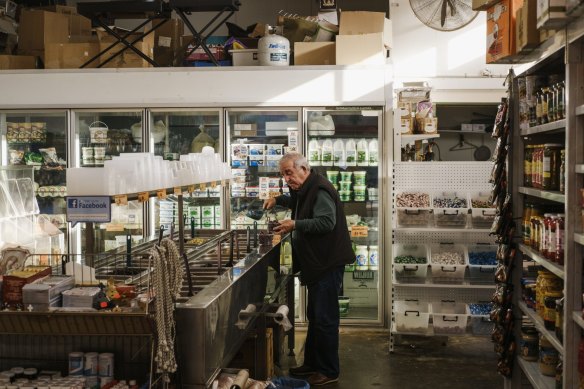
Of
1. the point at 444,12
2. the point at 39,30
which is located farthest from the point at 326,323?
the point at 39,30

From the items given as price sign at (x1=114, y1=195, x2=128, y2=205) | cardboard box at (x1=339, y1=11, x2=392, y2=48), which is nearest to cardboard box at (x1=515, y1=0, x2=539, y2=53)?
price sign at (x1=114, y1=195, x2=128, y2=205)

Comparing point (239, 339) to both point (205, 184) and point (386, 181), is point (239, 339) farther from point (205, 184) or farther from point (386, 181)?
point (386, 181)

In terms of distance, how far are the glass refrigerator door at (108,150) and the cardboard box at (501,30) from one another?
12.6ft

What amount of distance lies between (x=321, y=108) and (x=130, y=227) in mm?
2341

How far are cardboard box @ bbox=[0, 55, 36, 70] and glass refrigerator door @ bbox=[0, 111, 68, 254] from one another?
0.48 meters

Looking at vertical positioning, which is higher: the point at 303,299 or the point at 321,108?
the point at 321,108

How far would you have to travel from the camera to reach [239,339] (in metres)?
3.75

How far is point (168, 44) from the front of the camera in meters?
7.32

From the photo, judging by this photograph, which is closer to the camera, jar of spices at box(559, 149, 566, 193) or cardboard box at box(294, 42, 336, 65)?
jar of spices at box(559, 149, 566, 193)

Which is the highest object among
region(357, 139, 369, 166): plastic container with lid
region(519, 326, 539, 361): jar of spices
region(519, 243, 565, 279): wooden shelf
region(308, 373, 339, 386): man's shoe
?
region(357, 139, 369, 166): plastic container with lid

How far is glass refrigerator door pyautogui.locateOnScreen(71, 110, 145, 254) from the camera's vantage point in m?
7.18

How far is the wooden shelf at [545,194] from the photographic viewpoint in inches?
140

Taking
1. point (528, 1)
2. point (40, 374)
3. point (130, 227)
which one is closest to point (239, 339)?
point (40, 374)

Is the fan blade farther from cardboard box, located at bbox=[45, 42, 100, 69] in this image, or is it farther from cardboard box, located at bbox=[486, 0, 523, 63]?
cardboard box, located at bbox=[45, 42, 100, 69]
